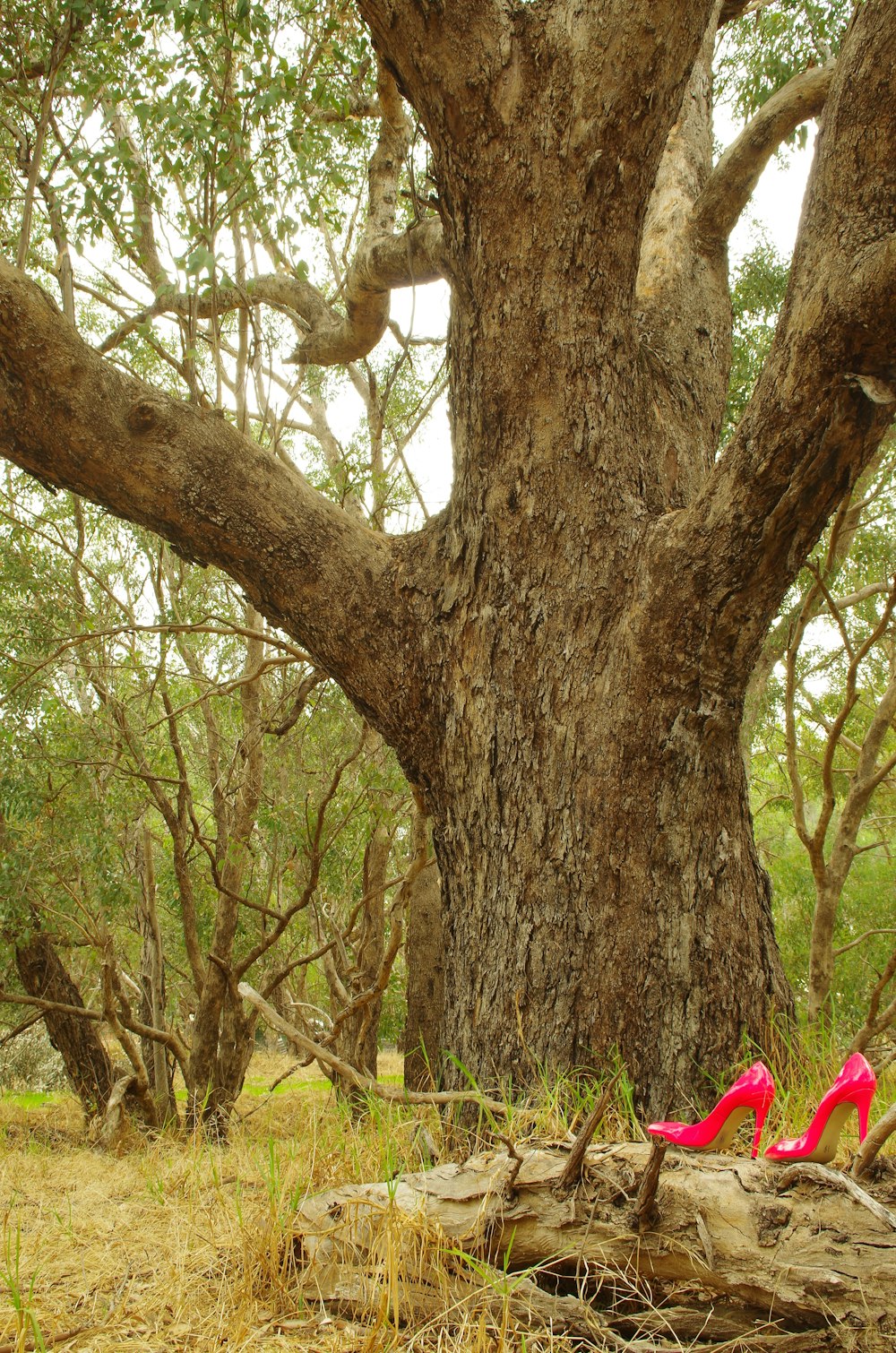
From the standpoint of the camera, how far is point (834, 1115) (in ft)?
4.80

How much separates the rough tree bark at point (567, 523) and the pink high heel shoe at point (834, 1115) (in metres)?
0.70

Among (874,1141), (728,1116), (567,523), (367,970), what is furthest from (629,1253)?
(367,970)

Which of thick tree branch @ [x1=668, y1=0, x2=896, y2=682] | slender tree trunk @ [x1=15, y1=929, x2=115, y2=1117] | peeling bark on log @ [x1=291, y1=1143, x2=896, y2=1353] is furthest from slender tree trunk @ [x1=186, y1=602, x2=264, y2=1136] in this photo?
peeling bark on log @ [x1=291, y1=1143, x2=896, y2=1353]

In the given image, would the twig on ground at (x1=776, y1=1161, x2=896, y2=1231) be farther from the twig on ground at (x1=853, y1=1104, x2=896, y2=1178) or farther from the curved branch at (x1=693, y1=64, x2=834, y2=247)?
the curved branch at (x1=693, y1=64, x2=834, y2=247)

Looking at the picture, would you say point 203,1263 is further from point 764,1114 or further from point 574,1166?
point 764,1114

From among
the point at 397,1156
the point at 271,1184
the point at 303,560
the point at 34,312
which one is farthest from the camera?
the point at 303,560

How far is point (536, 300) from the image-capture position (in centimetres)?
269

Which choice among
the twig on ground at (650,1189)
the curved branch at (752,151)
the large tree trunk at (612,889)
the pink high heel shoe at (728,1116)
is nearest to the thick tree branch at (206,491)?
the large tree trunk at (612,889)

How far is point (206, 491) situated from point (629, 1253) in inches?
83.4

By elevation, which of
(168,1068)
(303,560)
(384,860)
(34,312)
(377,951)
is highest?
(34,312)

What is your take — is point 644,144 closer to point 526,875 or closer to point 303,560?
point 303,560

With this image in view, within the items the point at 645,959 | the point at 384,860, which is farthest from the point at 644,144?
the point at 384,860

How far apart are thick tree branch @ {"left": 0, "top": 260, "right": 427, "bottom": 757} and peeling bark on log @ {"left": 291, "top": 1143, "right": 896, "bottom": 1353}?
4.74 ft

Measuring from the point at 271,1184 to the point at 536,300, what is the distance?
2325 millimetres
